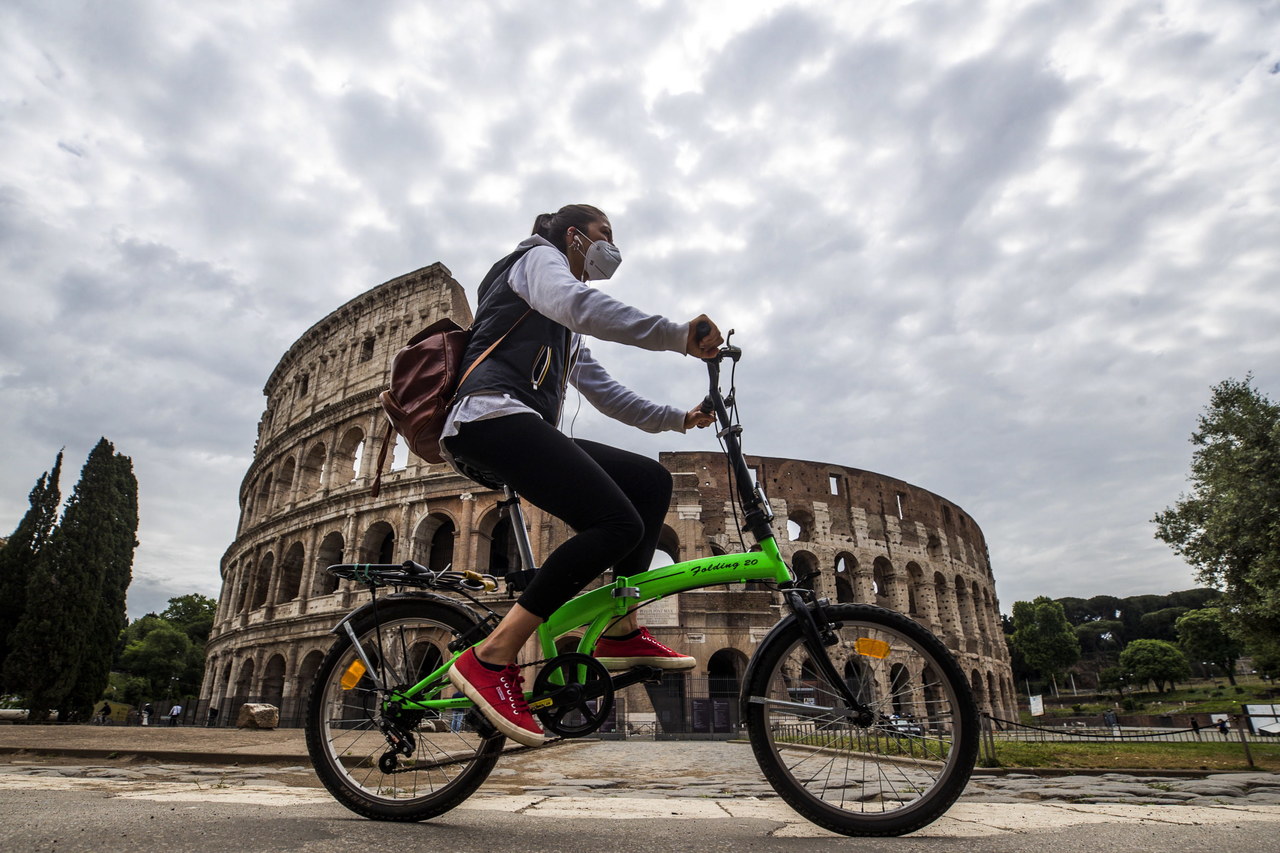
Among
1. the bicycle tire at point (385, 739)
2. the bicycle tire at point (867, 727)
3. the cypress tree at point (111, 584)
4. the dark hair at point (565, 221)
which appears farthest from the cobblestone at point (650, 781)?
the cypress tree at point (111, 584)

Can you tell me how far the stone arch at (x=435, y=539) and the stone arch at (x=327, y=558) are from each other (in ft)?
9.91

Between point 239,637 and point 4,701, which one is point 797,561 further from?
point 4,701

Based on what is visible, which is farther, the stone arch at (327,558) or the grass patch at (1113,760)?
the stone arch at (327,558)

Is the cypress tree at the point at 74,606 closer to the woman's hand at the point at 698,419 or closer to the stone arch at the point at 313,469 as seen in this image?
the stone arch at the point at 313,469

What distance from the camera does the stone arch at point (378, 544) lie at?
21.8m

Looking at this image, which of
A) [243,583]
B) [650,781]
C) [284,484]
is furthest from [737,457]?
[243,583]

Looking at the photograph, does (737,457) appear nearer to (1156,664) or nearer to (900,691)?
(900,691)

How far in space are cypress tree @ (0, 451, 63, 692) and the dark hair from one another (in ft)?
98.2

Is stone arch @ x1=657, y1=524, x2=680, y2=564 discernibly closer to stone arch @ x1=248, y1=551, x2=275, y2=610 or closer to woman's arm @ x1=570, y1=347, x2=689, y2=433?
stone arch @ x1=248, y1=551, x2=275, y2=610

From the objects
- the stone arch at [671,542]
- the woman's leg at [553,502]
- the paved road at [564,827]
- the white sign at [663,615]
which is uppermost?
the stone arch at [671,542]

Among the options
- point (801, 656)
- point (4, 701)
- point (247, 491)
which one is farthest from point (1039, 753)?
point (4, 701)

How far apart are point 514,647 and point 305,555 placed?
79.5 feet

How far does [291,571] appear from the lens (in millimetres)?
24297

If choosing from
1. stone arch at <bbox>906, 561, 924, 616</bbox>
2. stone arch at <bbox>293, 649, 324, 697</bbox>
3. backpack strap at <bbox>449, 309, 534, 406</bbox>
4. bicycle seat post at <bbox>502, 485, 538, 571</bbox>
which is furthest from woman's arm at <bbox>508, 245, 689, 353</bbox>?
stone arch at <bbox>906, 561, 924, 616</bbox>
